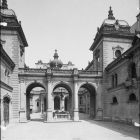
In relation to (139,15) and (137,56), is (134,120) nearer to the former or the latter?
(137,56)

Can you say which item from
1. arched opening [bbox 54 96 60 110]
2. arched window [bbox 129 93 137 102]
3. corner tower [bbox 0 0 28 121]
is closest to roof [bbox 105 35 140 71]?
arched window [bbox 129 93 137 102]

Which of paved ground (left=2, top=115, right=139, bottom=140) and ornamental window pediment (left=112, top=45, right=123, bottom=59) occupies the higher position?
ornamental window pediment (left=112, top=45, right=123, bottom=59)

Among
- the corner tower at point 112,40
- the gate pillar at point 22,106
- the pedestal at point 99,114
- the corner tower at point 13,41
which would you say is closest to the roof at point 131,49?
the corner tower at point 112,40

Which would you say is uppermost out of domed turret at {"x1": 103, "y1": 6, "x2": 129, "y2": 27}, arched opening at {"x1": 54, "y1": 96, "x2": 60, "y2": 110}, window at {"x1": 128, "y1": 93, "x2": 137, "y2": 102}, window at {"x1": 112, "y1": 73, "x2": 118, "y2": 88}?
domed turret at {"x1": 103, "y1": 6, "x2": 129, "y2": 27}

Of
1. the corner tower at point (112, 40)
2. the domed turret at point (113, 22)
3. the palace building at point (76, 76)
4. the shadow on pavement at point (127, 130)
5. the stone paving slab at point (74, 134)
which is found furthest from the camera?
the domed turret at point (113, 22)

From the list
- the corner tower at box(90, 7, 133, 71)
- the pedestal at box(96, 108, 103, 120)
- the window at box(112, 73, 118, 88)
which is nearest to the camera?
the window at box(112, 73, 118, 88)

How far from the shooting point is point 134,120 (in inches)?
881

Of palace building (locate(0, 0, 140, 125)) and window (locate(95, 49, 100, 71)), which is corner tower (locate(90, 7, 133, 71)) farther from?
window (locate(95, 49, 100, 71))

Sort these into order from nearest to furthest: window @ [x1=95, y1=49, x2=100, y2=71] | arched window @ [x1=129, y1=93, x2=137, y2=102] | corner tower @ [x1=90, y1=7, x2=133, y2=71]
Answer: arched window @ [x1=129, y1=93, x2=137, y2=102], corner tower @ [x1=90, y1=7, x2=133, y2=71], window @ [x1=95, y1=49, x2=100, y2=71]

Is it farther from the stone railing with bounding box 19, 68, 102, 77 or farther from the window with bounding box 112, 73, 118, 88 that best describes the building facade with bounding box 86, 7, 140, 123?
the stone railing with bounding box 19, 68, 102, 77

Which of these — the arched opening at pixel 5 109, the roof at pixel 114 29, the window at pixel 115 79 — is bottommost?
the arched opening at pixel 5 109

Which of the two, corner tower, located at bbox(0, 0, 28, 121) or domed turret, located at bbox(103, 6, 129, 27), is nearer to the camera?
corner tower, located at bbox(0, 0, 28, 121)

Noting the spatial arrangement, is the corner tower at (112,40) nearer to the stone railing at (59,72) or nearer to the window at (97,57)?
the window at (97,57)

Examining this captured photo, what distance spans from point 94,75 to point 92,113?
26.5 feet
